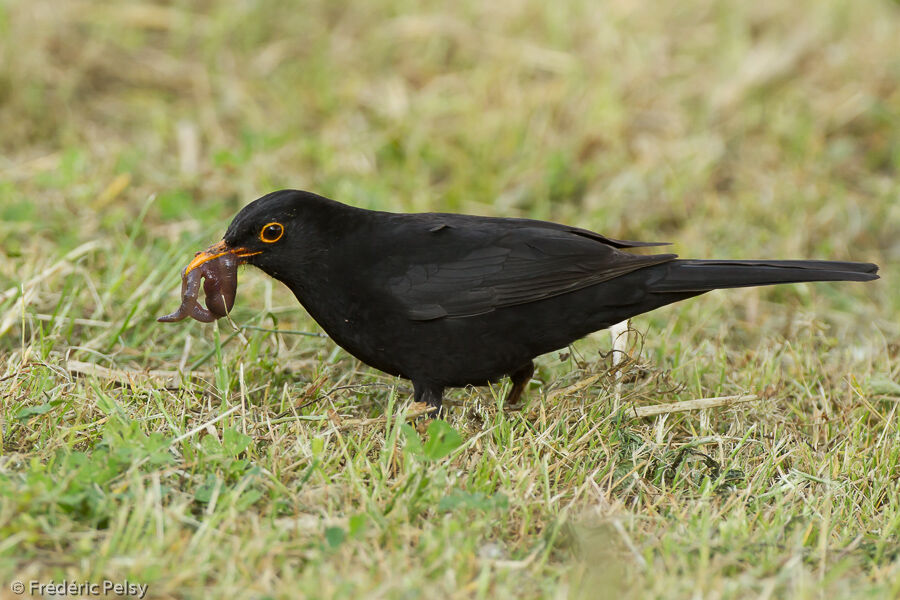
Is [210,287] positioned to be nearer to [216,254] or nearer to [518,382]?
[216,254]

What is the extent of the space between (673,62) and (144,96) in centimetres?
400

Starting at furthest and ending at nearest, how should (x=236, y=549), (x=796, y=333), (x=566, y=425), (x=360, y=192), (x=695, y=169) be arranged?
(x=695, y=169) → (x=360, y=192) → (x=796, y=333) → (x=566, y=425) → (x=236, y=549)

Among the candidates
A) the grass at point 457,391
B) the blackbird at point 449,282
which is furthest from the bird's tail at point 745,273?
the grass at point 457,391

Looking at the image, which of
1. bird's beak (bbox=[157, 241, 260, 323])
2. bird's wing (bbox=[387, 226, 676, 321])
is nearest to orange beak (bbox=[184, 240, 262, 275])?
bird's beak (bbox=[157, 241, 260, 323])

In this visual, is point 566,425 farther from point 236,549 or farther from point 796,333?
point 796,333

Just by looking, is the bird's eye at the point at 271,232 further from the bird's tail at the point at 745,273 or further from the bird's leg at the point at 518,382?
the bird's tail at the point at 745,273

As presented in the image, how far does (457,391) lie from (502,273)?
883 millimetres

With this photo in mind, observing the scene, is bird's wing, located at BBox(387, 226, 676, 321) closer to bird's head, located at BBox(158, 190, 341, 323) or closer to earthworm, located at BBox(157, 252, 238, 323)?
bird's head, located at BBox(158, 190, 341, 323)

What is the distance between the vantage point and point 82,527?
298 cm

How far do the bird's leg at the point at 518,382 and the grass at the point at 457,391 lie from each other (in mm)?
119

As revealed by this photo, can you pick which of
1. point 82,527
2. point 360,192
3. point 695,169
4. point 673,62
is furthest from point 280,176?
point 82,527

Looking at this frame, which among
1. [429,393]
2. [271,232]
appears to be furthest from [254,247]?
[429,393]

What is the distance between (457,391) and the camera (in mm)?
4664

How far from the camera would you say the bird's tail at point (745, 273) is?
3.88 m
